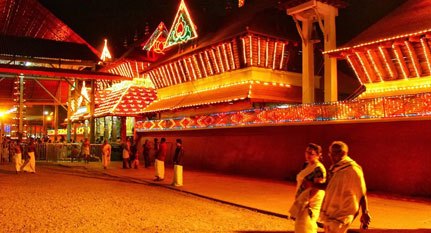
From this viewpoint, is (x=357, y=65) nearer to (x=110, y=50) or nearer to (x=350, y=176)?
(x=350, y=176)

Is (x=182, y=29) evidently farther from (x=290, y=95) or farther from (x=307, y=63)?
(x=307, y=63)

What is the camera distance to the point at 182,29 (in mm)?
29062

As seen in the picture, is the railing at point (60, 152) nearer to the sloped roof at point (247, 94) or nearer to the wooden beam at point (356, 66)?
the sloped roof at point (247, 94)

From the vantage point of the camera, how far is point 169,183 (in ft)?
58.3

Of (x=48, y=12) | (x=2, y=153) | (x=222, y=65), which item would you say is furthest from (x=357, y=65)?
(x=48, y=12)

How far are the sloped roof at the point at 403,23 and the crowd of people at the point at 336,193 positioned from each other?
11387 mm

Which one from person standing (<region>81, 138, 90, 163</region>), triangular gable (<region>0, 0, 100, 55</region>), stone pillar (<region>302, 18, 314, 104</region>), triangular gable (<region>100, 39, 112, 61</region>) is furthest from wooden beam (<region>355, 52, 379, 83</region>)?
triangular gable (<region>100, 39, 112, 61</region>)

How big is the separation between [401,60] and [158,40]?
20.1 m

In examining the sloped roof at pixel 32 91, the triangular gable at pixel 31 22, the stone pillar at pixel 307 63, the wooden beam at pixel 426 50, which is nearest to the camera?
the wooden beam at pixel 426 50

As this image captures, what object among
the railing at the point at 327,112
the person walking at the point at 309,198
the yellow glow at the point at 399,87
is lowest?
the person walking at the point at 309,198

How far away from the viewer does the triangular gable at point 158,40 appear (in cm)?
3391

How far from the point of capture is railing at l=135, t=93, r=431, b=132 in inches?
551

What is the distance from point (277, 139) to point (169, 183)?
4799 millimetres

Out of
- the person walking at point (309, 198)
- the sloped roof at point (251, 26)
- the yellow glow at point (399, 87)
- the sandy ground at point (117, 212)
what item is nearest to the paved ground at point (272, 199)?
the sandy ground at point (117, 212)
